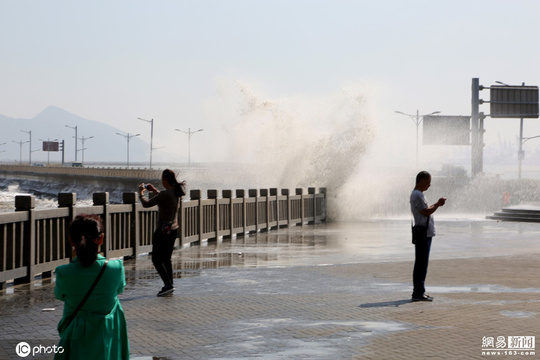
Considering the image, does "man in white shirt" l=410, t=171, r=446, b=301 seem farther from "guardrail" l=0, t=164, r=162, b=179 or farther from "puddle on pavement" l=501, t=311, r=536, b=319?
"guardrail" l=0, t=164, r=162, b=179

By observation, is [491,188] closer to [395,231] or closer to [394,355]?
[395,231]

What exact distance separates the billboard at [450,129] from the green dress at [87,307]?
281 feet

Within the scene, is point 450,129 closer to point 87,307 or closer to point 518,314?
point 518,314

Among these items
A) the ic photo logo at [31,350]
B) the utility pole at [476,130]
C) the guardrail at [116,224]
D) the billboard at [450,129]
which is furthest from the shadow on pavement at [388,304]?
the billboard at [450,129]

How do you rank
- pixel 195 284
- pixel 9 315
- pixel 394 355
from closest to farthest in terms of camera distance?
pixel 394 355 → pixel 9 315 → pixel 195 284

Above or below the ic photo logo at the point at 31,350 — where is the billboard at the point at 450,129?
above

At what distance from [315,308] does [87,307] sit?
6.06 m

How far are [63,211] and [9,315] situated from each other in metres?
4.05

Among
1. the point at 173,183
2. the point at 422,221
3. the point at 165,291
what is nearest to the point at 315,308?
the point at 422,221

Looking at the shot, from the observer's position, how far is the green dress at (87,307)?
15.7 ft

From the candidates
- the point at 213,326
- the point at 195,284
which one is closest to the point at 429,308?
the point at 213,326

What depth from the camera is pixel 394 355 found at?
7816 mm

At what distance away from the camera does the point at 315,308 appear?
34.8 ft

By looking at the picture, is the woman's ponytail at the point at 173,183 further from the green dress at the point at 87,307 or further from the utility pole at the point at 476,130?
the utility pole at the point at 476,130
